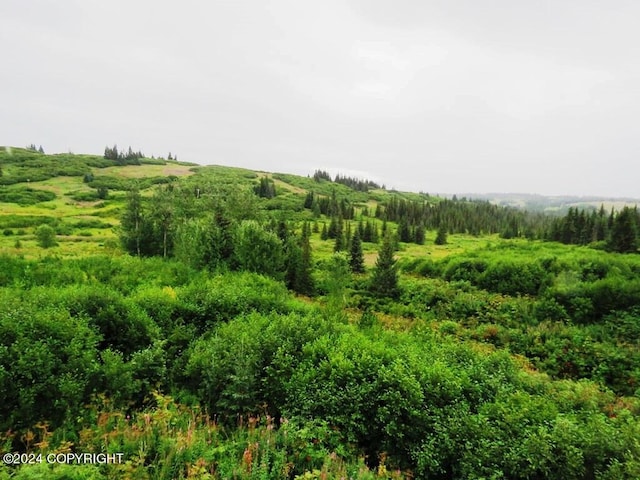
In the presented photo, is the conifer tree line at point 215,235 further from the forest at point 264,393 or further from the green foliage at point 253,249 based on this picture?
the forest at point 264,393

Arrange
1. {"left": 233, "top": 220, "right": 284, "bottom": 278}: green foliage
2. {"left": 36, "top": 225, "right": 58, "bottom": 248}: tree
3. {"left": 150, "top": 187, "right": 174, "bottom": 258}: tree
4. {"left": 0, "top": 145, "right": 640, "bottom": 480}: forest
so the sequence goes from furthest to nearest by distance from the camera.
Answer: {"left": 36, "top": 225, "right": 58, "bottom": 248}: tree
{"left": 150, "top": 187, "right": 174, "bottom": 258}: tree
{"left": 233, "top": 220, "right": 284, "bottom": 278}: green foliage
{"left": 0, "top": 145, "right": 640, "bottom": 480}: forest

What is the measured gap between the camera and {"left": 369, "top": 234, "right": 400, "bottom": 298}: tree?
30.9 m

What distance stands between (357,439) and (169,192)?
33.9 m

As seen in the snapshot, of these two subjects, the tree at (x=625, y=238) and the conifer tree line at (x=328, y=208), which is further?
the conifer tree line at (x=328, y=208)

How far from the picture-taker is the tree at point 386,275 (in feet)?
101

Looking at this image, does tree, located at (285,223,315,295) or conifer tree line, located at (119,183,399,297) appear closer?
conifer tree line, located at (119,183,399,297)

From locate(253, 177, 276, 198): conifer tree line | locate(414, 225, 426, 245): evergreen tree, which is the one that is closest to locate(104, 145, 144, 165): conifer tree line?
locate(253, 177, 276, 198): conifer tree line

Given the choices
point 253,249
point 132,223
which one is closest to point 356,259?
point 253,249

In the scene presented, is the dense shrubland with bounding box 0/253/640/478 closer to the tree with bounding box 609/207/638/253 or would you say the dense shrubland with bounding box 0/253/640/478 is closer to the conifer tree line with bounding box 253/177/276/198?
the tree with bounding box 609/207/638/253

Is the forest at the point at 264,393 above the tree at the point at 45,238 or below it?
above

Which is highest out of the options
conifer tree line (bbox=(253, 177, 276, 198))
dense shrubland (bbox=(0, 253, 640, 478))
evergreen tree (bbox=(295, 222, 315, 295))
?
conifer tree line (bbox=(253, 177, 276, 198))

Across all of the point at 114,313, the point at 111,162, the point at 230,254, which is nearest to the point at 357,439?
the point at 114,313

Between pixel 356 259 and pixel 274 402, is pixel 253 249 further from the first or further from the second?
pixel 356 259

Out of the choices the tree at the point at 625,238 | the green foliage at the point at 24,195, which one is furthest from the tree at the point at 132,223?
the tree at the point at 625,238
